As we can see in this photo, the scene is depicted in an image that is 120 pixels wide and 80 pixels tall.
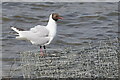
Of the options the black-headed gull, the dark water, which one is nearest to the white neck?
the black-headed gull

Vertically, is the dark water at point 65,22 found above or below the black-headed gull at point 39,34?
below

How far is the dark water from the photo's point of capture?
9.31m

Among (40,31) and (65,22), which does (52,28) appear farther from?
(65,22)

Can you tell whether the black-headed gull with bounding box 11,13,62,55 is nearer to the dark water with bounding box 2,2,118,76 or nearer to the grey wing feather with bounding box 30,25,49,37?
the grey wing feather with bounding box 30,25,49,37

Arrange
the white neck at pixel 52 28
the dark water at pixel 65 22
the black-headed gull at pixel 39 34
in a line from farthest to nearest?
the dark water at pixel 65 22
the white neck at pixel 52 28
the black-headed gull at pixel 39 34

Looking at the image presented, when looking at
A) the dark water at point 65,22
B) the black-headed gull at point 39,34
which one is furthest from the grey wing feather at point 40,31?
the dark water at point 65,22

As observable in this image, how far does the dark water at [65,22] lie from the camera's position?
30.5 feet

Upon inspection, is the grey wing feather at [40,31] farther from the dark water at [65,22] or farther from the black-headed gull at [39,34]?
the dark water at [65,22]

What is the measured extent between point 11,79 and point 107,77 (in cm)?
148

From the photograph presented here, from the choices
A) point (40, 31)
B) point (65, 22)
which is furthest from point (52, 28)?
point (65, 22)

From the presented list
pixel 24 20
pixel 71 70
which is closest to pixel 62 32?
pixel 24 20

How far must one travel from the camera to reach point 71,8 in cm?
1271

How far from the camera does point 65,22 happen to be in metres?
11.6

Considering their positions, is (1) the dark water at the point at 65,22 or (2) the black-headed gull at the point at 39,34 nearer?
(2) the black-headed gull at the point at 39,34
